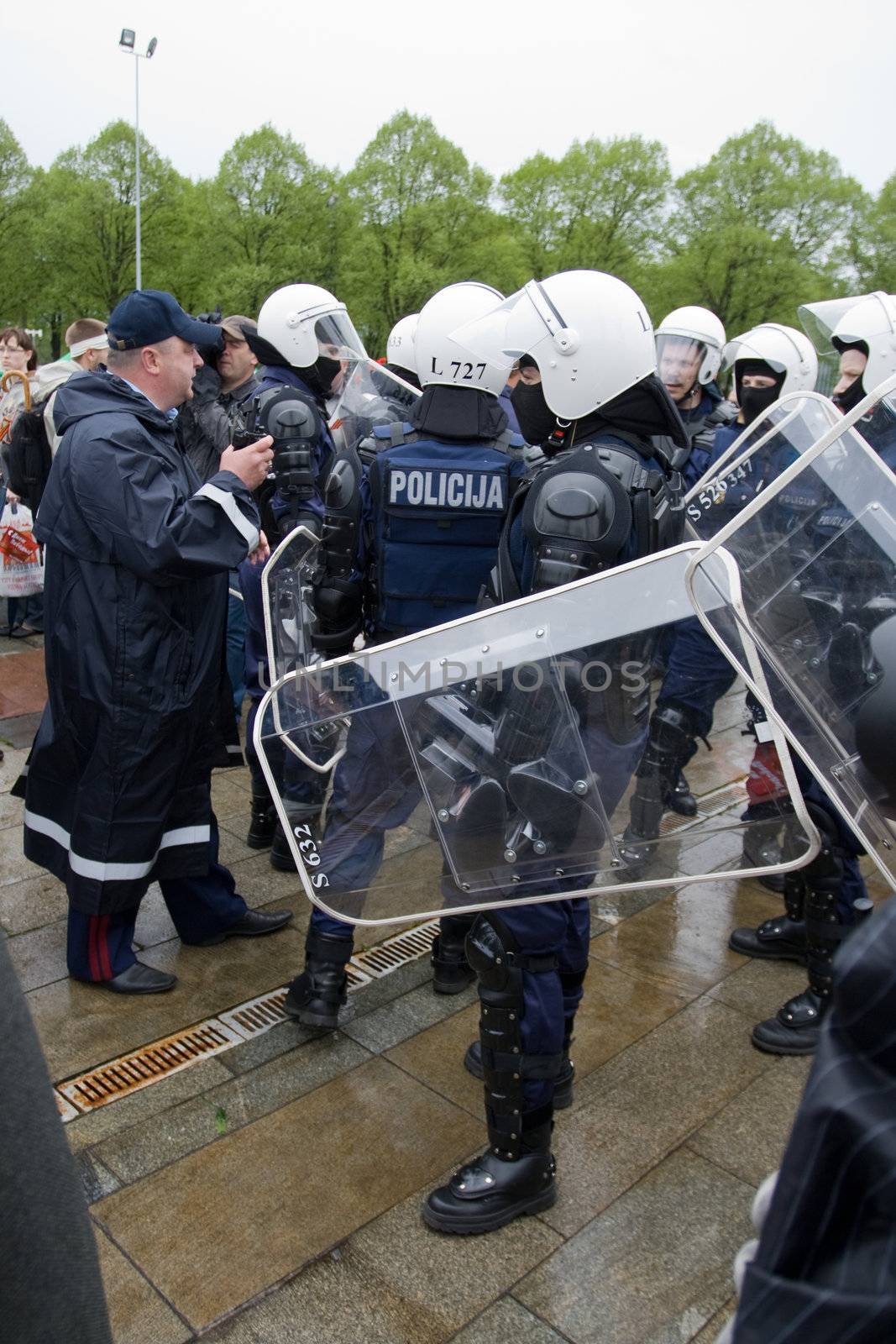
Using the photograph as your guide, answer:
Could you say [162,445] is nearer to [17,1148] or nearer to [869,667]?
[869,667]

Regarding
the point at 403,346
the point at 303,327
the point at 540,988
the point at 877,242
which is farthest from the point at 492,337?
the point at 877,242

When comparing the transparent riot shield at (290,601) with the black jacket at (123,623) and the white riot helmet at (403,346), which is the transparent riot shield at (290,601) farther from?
the white riot helmet at (403,346)

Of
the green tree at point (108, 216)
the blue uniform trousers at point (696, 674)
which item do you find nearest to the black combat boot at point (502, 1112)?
the blue uniform trousers at point (696, 674)

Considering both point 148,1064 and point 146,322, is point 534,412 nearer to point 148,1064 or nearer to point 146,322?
point 146,322

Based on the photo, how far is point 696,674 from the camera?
2250mm

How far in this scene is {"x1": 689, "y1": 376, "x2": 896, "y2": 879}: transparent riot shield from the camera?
1.63m

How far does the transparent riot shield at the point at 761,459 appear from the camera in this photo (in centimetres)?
296

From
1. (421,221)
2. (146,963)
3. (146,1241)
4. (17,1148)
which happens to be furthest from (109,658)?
(421,221)

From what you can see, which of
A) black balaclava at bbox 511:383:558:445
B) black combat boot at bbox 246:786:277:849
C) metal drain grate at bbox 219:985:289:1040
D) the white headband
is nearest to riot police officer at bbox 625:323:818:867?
black balaclava at bbox 511:383:558:445

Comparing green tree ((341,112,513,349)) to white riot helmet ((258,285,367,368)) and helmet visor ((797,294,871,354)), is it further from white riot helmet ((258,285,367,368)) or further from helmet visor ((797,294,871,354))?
white riot helmet ((258,285,367,368))

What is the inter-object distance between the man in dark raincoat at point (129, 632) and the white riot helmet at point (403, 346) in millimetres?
2495

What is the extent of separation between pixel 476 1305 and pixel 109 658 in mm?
1930

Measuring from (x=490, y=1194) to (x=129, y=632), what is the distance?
179cm

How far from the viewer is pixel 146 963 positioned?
3619 mm
